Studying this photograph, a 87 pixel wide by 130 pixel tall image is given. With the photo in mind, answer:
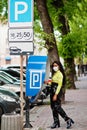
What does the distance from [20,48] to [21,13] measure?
833mm

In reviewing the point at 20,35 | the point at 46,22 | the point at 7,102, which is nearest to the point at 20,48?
the point at 20,35

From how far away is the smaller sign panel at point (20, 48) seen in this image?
1202cm

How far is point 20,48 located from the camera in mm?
12102

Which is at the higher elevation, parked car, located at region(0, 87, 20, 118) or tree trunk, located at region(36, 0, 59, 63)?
tree trunk, located at region(36, 0, 59, 63)

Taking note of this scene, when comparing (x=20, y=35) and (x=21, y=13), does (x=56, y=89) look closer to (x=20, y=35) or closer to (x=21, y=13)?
(x=20, y=35)

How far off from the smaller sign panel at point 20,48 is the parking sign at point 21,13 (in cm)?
45

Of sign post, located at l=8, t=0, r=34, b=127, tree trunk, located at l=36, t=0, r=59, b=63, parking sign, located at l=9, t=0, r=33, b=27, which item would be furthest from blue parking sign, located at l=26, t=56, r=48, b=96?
tree trunk, located at l=36, t=0, r=59, b=63

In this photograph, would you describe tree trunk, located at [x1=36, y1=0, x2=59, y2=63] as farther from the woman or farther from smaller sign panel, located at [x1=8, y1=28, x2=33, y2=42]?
smaller sign panel, located at [x1=8, y1=28, x2=33, y2=42]

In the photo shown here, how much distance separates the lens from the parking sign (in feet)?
39.2

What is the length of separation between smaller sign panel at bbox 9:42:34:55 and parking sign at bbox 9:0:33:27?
448 mm

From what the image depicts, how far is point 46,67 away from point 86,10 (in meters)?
19.1

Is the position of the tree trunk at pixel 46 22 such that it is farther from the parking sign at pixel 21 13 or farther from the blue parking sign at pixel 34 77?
the parking sign at pixel 21 13

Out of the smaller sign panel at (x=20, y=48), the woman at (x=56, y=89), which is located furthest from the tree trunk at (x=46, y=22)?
the smaller sign panel at (x=20, y=48)

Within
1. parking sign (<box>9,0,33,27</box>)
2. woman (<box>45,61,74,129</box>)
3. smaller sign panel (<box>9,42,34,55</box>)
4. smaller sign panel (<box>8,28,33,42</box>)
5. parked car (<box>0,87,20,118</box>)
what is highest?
parking sign (<box>9,0,33,27</box>)
